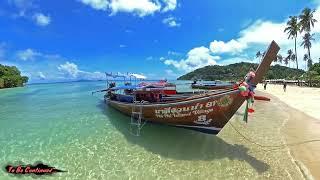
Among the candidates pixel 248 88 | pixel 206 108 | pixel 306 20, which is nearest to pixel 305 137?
pixel 248 88

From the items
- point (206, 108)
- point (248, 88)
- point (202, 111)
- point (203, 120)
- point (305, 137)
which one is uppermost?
point (248, 88)

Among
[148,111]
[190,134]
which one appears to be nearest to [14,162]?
[148,111]

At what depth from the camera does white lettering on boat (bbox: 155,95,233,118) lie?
34.3 ft

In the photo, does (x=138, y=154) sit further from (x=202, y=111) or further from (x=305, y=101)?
(x=305, y=101)

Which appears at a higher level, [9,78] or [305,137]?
[9,78]

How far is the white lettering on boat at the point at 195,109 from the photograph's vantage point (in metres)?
10.5

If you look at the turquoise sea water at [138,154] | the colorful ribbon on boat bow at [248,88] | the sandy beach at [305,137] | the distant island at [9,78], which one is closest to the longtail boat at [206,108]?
the colorful ribbon on boat bow at [248,88]

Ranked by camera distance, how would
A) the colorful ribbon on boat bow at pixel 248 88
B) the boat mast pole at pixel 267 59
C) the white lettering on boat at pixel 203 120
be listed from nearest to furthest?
the colorful ribbon on boat bow at pixel 248 88
the boat mast pole at pixel 267 59
the white lettering on boat at pixel 203 120

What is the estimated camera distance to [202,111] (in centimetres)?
1085

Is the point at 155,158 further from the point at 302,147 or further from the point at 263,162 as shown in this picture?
the point at 302,147

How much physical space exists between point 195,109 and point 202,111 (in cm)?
30

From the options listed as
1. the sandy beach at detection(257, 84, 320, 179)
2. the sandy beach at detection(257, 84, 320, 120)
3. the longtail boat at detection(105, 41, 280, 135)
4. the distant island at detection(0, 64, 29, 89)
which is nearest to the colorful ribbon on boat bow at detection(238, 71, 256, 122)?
the longtail boat at detection(105, 41, 280, 135)

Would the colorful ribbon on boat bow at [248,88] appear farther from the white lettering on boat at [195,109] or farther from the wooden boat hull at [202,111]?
the white lettering on boat at [195,109]

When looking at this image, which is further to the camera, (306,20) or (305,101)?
(306,20)
